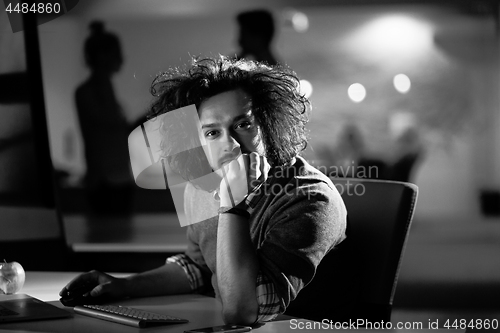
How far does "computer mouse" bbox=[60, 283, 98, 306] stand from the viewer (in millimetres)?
1434

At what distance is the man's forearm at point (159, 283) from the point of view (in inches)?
62.7

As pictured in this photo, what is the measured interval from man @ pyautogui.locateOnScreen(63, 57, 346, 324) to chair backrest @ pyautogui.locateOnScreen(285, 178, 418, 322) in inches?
3.7

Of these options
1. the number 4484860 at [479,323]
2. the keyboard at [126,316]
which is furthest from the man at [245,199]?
the number 4484860 at [479,323]

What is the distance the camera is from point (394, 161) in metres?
3.24

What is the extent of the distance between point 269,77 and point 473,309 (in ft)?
6.83

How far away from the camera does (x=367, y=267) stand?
1546mm

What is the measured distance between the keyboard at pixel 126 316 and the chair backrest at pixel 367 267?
0.41 meters

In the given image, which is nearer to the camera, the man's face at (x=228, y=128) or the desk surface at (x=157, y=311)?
the desk surface at (x=157, y=311)

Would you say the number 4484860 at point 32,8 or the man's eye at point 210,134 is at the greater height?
the number 4484860 at point 32,8

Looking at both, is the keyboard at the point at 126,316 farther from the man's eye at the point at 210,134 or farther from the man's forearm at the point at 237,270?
the man's eye at the point at 210,134

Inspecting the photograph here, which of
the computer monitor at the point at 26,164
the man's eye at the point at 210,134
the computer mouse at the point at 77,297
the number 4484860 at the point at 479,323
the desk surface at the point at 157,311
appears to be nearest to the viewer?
the desk surface at the point at 157,311

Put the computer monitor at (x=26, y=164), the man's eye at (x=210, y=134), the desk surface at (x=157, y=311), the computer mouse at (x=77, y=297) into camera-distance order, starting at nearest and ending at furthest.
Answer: the desk surface at (x=157, y=311) → the computer mouse at (x=77, y=297) → the man's eye at (x=210, y=134) → the computer monitor at (x=26, y=164)
